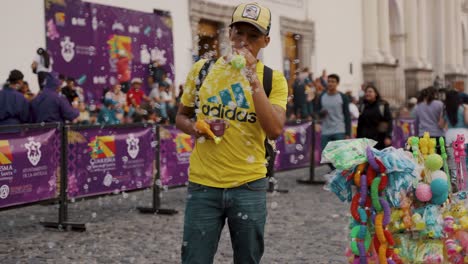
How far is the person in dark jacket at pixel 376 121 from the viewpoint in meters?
11.1

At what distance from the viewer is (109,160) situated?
339 inches

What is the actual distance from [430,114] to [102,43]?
757 cm

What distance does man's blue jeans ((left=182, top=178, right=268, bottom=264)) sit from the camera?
362 centimetres

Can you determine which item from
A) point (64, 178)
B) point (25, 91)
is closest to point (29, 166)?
point (64, 178)

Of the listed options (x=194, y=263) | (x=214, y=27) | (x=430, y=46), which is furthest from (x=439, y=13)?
(x=194, y=263)

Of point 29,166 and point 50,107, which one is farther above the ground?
point 50,107

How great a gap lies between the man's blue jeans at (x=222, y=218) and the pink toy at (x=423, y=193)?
1.33 m

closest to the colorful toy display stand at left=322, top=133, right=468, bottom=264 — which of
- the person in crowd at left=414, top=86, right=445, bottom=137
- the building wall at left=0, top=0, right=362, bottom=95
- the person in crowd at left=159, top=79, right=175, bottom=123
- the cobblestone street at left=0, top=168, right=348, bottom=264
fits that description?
the cobblestone street at left=0, top=168, right=348, bottom=264

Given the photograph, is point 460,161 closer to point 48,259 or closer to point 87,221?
point 48,259

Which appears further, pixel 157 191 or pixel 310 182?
pixel 310 182

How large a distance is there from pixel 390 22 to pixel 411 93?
11.9 ft

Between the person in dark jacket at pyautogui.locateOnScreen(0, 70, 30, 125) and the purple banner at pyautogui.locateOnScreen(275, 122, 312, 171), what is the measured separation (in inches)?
160

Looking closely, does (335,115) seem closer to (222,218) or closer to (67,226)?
(67,226)

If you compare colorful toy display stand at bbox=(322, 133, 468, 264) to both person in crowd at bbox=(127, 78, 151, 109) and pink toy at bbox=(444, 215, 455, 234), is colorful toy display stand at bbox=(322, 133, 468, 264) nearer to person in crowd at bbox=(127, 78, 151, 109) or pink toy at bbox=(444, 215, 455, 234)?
pink toy at bbox=(444, 215, 455, 234)
